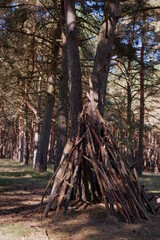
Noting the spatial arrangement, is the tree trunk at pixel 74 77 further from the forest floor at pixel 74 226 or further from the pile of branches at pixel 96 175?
A: the forest floor at pixel 74 226

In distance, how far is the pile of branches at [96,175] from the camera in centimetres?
545

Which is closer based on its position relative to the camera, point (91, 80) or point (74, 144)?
point (74, 144)

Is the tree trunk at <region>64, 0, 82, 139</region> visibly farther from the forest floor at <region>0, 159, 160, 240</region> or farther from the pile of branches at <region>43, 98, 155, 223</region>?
the forest floor at <region>0, 159, 160, 240</region>

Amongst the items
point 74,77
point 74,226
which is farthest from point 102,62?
point 74,226

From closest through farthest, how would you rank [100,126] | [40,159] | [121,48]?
[100,126] → [121,48] → [40,159]


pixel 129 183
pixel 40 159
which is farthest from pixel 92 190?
pixel 40 159

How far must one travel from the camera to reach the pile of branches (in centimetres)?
545

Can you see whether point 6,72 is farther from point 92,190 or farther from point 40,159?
point 92,190

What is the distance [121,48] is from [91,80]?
4072 mm

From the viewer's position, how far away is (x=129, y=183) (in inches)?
233

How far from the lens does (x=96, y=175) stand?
18.5ft

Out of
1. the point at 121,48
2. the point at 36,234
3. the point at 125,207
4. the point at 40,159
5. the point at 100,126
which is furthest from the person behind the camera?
the point at 40,159

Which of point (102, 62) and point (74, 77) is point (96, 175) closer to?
point (74, 77)

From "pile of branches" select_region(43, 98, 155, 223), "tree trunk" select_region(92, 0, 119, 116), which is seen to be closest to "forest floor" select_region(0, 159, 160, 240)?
"pile of branches" select_region(43, 98, 155, 223)
